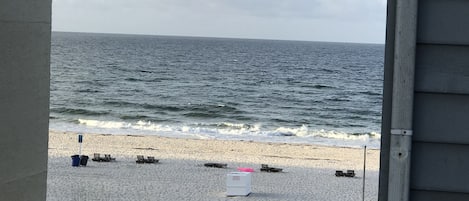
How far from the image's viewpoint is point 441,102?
1.49m

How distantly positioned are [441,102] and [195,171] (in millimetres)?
16853

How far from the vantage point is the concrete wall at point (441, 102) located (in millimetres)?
1477

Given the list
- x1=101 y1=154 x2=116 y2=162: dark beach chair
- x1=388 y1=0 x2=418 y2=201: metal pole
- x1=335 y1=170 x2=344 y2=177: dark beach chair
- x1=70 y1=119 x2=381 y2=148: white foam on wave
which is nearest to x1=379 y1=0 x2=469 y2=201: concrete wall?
x1=388 y1=0 x2=418 y2=201: metal pole

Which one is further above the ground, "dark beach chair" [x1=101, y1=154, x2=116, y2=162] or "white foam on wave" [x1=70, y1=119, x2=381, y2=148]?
"dark beach chair" [x1=101, y1=154, x2=116, y2=162]

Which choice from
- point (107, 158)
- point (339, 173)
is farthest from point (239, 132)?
point (339, 173)

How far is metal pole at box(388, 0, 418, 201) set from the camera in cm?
148

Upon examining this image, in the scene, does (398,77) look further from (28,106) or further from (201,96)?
(201,96)

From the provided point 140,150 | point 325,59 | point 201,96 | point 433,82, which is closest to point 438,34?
point 433,82

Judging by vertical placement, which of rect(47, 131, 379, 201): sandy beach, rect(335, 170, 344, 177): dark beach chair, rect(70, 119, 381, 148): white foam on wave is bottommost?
rect(70, 119, 381, 148): white foam on wave

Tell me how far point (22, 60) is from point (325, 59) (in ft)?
279

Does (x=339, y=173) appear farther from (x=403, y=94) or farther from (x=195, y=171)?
(x=403, y=94)

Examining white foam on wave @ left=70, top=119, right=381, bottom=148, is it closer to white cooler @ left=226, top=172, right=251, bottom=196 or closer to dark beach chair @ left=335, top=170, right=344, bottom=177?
dark beach chair @ left=335, top=170, right=344, bottom=177

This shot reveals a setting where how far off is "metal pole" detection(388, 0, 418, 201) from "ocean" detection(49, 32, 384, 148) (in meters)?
25.8

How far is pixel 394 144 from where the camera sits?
150cm
